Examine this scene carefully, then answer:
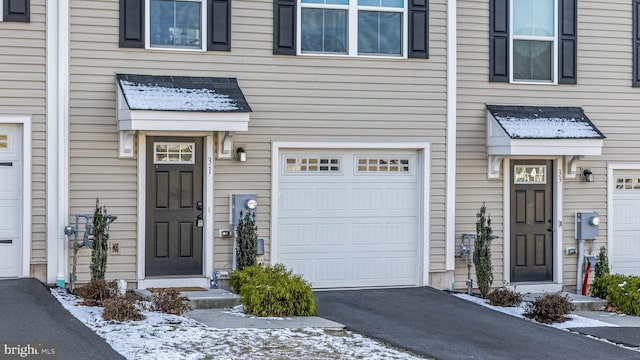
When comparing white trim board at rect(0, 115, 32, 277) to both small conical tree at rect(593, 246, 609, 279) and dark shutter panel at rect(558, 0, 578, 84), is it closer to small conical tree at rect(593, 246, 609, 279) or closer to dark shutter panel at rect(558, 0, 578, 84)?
dark shutter panel at rect(558, 0, 578, 84)

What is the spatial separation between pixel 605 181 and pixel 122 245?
7.82 meters

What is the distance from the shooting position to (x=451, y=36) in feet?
50.7

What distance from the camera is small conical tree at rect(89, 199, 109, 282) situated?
1310cm

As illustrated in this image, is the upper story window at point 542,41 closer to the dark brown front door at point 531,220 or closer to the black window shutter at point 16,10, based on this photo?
the dark brown front door at point 531,220

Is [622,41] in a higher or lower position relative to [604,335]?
higher

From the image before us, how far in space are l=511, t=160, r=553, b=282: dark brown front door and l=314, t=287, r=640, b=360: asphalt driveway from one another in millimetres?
1864

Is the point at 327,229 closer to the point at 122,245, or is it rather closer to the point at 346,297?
the point at 346,297

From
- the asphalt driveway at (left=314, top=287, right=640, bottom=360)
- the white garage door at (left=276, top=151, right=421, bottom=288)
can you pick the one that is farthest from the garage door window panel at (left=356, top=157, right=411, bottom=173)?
the asphalt driveway at (left=314, top=287, right=640, bottom=360)

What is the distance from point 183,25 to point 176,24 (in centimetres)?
10

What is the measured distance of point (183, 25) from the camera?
14.3m

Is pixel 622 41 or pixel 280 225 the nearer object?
pixel 280 225

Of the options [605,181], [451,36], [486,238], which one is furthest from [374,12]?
[605,181]

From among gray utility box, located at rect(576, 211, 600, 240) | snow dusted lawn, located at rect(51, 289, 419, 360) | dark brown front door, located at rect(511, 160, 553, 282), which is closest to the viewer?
snow dusted lawn, located at rect(51, 289, 419, 360)

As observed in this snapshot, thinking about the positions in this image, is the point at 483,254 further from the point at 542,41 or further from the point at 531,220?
the point at 542,41
